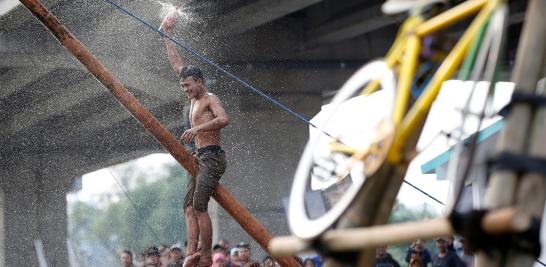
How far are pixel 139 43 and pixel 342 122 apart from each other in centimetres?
2052

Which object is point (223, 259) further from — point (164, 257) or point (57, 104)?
point (57, 104)

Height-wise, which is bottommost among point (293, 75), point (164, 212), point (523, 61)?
point (523, 61)

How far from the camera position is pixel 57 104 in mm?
29938

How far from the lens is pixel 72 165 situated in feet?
104

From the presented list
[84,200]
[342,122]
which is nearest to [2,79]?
[84,200]

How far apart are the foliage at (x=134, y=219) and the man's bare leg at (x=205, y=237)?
1661 centimetres

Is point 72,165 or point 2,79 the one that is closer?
point 2,79

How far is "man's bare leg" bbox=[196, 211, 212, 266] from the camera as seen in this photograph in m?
12.7

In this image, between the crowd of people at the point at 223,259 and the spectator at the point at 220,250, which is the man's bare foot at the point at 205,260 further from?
the spectator at the point at 220,250

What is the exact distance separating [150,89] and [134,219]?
810 cm

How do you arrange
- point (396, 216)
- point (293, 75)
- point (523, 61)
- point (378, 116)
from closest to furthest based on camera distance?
point (523, 61), point (378, 116), point (293, 75), point (396, 216)

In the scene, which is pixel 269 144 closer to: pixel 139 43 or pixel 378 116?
pixel 139 43

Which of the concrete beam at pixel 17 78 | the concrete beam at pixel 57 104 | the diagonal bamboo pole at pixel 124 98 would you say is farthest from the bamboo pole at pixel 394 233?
the concrete beam at pixel 57 104

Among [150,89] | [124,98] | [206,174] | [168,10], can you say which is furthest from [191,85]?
[150,89]
